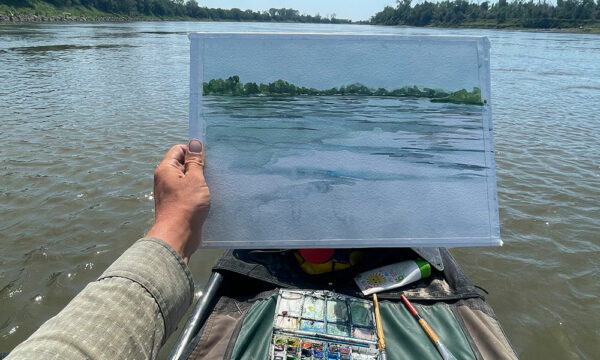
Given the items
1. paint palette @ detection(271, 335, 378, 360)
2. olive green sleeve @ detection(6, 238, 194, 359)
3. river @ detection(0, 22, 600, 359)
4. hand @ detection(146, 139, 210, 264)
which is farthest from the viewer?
river @ detection(0, 22, 600, 359)

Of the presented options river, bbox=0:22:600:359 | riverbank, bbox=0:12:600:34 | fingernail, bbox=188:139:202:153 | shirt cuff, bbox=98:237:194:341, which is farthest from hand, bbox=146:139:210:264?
riverbank, bbox=0:12:600:34

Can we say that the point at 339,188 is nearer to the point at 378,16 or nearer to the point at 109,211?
A: the point at 109,211

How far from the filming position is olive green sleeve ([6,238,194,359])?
1.05m

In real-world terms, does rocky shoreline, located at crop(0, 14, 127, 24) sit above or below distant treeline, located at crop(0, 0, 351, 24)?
below

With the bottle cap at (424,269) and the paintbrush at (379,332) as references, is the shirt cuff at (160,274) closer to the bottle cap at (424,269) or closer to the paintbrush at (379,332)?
the paintbrush at (379,332)

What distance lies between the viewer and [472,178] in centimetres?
229

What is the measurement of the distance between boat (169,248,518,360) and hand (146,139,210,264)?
20.2 inches

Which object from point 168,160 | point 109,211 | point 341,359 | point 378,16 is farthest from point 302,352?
point 378,16

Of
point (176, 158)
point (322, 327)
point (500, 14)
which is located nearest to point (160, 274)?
point (176, 158)

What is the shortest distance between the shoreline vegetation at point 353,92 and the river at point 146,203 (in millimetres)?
2239

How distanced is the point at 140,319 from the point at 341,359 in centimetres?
101

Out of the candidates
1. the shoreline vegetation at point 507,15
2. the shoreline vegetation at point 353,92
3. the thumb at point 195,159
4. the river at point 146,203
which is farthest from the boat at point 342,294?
the shoreline vegetation at point 507,15

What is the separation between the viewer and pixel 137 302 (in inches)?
49.4

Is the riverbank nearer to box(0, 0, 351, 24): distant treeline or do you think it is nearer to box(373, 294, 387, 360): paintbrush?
box(0, 0, 351, 24): distant treeline
